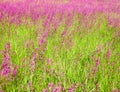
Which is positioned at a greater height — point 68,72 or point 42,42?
point 42,42

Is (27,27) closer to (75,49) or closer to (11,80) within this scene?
(75,49)

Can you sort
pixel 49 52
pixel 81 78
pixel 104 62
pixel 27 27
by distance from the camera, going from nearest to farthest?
pixel 81 78 < pixel 104 62 < pixel 49 52 < pixel 27 27

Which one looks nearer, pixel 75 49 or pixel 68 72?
pixel 68 72

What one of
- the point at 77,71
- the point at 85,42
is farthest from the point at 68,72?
the point at 85,42

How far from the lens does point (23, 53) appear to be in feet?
9.09

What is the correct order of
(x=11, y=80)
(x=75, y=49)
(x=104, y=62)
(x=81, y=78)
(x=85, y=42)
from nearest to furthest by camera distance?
(x=11, y=80) < (x=81, y=78) < (x=104, y=62) < (x=75, y=49) < (x=85, y=42)

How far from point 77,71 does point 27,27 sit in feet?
6.83

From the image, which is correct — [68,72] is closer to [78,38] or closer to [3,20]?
[78,38]

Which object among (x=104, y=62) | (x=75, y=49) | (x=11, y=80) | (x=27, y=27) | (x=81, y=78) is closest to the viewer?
(x=11, y=80)

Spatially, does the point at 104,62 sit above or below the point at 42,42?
below

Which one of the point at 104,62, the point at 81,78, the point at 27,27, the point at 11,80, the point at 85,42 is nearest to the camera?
the point at 11,80

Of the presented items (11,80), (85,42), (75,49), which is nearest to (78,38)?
(85,42)

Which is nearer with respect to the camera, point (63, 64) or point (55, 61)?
point (63, 64)

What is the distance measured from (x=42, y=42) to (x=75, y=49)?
0.59 m
